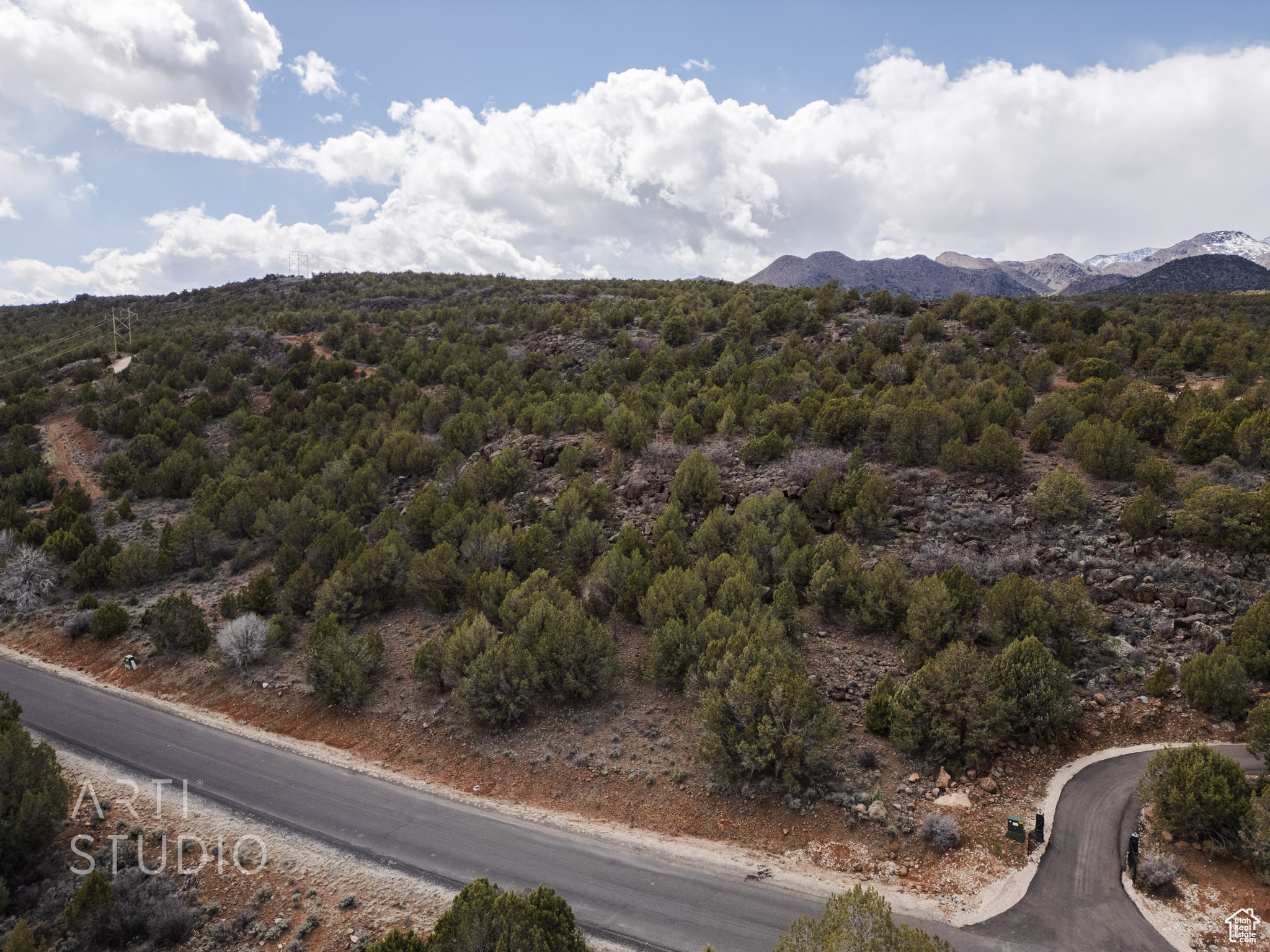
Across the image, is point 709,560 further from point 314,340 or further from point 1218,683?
point 314,340

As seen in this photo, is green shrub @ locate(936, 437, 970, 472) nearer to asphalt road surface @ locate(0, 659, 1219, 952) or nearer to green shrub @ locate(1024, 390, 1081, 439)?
green shrub @ locate(1024, 390, 1081, 439)

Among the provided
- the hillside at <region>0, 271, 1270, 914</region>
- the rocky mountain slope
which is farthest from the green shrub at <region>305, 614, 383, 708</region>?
the rocky mountain slope

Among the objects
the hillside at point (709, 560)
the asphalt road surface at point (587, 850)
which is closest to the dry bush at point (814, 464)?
the hillside at point (709, 560)

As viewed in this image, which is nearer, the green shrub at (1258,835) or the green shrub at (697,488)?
the green shrub at (1258,835)

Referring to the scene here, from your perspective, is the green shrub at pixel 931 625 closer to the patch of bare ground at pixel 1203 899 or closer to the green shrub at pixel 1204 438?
the patch of bare ground at pixel 1203 899

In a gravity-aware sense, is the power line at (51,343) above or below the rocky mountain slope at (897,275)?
below

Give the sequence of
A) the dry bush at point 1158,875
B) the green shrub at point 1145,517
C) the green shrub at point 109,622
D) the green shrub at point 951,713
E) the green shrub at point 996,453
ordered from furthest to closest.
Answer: the green shrub at point 996,453, the green shrub at point 109,622, the green shrub at point 1145,517, the green shrub at point 951,713, the dry bush at point 1158,875

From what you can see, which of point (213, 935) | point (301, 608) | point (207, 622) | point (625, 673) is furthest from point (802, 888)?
point (207, 622)

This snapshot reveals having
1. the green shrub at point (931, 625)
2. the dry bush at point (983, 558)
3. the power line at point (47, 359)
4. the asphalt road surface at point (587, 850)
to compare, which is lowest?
the asphalt road surface at point (587, 850)
